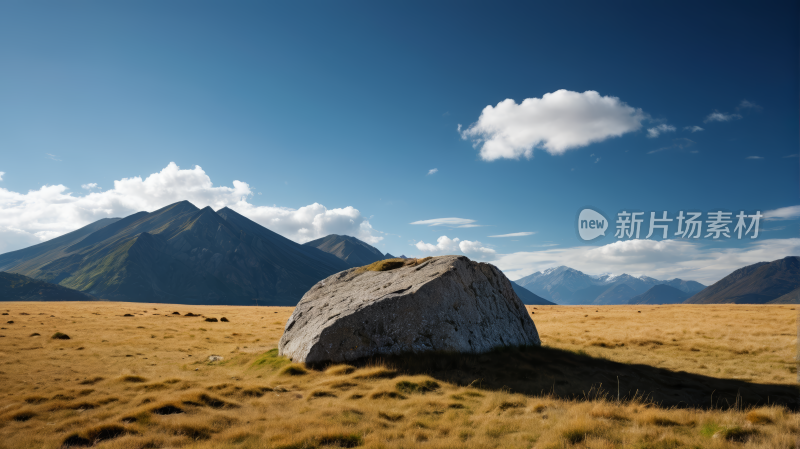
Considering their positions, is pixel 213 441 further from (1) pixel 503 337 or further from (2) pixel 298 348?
(1) pixel 503 337

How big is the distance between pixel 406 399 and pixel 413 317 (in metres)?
4.90

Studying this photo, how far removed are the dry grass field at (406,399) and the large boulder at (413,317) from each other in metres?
0.85

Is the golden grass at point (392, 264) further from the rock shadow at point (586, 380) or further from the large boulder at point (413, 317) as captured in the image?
the rock shadow at point (586, 380)

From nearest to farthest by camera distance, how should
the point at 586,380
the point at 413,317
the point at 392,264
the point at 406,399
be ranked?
the point at 406,399 < the point at 586,380 < the point at 413,317 < the point at 392,264

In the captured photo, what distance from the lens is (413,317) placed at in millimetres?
16750

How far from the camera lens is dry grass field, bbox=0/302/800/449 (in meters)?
8.76

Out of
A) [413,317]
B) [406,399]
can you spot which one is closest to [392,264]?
[413,317]

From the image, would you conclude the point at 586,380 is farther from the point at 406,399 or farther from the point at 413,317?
the point at 406,399

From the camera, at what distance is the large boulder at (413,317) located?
16.4m

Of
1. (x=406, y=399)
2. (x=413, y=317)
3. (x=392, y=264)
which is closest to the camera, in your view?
(x=406, y=399)

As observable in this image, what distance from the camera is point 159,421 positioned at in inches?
383

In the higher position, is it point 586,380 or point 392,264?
point 392,264

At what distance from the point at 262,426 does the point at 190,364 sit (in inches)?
471

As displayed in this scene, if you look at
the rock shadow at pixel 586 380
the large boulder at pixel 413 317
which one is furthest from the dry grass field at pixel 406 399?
the large boulder at pixel 413 317
